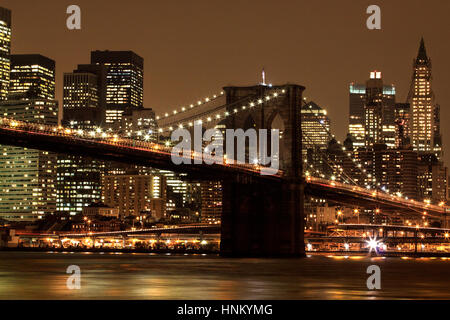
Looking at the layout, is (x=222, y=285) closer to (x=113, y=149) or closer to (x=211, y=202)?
(x=113, y=149)

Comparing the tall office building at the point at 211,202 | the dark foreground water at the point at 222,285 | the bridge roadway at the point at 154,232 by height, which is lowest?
the dark foreground water at the point at 222,285

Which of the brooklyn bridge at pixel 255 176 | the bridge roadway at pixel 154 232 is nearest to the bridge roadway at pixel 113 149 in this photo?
the brooklyn bridge at pixel 255 176

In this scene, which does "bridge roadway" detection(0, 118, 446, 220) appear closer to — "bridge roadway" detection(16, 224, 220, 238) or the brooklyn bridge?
the brooklyn bridge

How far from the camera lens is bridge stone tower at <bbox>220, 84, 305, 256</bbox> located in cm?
7231

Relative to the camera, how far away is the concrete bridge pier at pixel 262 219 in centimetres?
7225

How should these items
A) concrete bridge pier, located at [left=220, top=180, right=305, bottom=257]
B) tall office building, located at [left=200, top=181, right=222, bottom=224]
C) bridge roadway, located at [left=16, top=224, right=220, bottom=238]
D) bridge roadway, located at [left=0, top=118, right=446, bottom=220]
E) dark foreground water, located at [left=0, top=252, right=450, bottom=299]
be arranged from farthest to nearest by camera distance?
tall office building, located at [left=200, top=181, right=222, bottom=224] < bridge roadway, located at [left=16, top=224, right=220, bottom=238] < concrete bridge pier, located at [left=220, top=180, right=305, bottom=257] < bridge roadway, located at [left=0, top=118, right=446, bottom=220] < dark foreground water, located at [left=0, top=252, right=450, bottom=299]

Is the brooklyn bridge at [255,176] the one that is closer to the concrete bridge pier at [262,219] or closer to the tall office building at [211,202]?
the concrete bridge pier at [262,219]

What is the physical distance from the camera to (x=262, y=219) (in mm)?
73875

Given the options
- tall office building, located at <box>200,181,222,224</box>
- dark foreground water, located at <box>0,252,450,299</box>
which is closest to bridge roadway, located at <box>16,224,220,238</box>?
tall office building, located at <box>200,181,222,224</box>

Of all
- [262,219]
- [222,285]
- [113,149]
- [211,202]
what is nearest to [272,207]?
[262,219]

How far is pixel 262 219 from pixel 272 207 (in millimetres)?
1410

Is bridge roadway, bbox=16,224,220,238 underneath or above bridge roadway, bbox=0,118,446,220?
underneath
